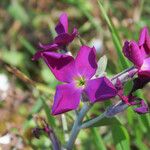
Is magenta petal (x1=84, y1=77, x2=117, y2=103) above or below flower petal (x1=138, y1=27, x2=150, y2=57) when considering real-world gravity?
below

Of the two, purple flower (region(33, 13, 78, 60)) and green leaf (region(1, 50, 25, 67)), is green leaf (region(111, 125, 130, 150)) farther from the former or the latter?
green leaf (region(1, 50, 25, 67))

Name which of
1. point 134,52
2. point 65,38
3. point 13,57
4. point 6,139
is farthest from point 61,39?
point 13,57

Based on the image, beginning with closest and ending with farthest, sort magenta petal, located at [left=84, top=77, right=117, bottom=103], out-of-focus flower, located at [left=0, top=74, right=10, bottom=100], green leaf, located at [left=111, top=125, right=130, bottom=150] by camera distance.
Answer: magenta petal, located at [left=84, top=77, right=117, bottom=103] → green leaf, located at [left=111, top=125, right=130, bottom=150] → out-of-focus flower, located at [left=0, top=74, right=10, bottom=100]

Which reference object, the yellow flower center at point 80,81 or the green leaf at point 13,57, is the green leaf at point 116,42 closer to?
the yellow flower center at point 80,81

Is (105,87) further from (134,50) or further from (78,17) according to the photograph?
(78,17)

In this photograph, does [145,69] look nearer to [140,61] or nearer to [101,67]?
[140,61]

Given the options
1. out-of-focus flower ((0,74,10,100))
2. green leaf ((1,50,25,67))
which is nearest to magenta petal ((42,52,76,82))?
out-of-focus flower ((0,74,10,100))

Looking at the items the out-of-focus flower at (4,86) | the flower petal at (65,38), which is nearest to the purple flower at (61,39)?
the flower petal at (65,38)
